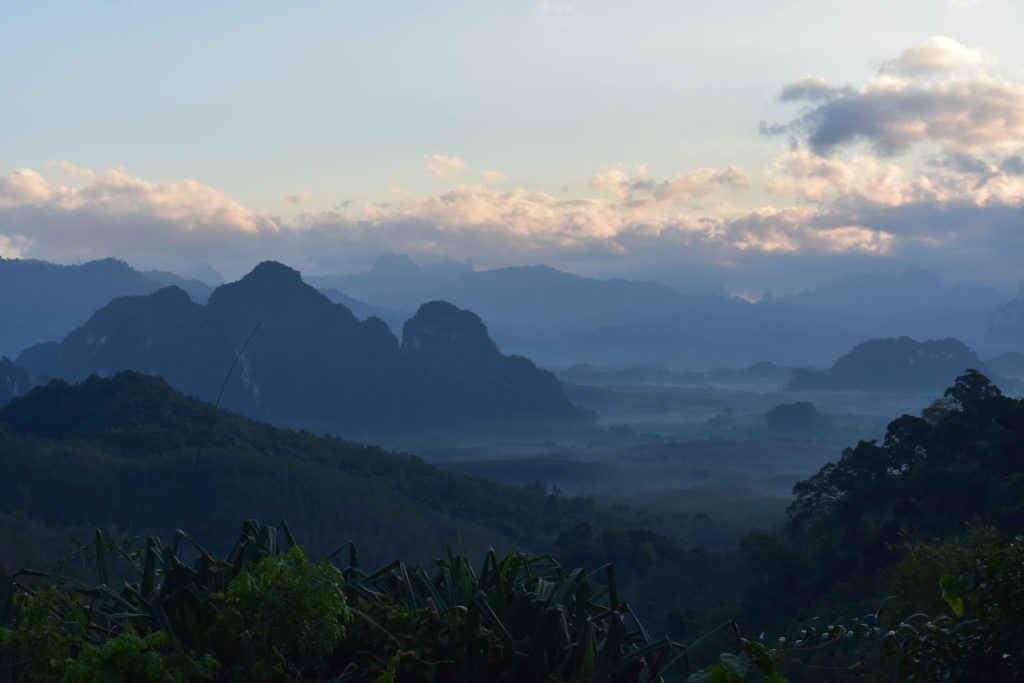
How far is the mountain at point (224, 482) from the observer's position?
213 ft

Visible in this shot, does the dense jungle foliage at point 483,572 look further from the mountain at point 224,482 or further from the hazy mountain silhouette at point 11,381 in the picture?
the hazy mountain silhouette at point 11,381

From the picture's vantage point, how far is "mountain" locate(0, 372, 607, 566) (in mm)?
64875

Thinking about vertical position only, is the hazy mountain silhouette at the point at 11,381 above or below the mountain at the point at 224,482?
above

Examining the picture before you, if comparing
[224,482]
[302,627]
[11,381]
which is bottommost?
[224,482]

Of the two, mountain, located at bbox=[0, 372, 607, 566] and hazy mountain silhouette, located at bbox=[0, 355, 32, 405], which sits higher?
hazy mountain silhouette, located at bbox=[0, 355, 32, 405]

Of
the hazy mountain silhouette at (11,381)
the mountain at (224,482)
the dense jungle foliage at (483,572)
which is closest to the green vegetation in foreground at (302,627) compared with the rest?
the dense jungle foliage at (483,572)

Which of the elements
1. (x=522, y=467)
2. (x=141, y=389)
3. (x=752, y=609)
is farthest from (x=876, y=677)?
(x=522, y=467)

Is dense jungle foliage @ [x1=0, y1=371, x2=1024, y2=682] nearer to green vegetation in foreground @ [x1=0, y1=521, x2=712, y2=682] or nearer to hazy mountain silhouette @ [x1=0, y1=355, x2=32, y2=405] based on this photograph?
green vegetation in foreground @ [x1=0, y1=521, x2=712, y2=682]

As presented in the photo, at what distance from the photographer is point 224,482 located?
7062 cm

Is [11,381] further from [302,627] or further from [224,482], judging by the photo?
[302,627]

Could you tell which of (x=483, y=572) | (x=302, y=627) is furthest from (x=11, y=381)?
(x=302, y=627)

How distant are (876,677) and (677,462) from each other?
125 m

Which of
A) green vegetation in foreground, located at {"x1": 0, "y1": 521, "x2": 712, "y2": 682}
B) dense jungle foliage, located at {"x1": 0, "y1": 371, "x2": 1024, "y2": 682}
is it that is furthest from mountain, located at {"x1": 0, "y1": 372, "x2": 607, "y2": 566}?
green vegetation in foreground, located at {"x1": 0, "y1": 521, "x2": 712, "y2": 682}

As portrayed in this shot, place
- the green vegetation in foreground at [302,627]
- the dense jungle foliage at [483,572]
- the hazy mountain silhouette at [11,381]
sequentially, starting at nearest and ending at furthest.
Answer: the green vegetation in foreground at [302,627]
the dense jungle foliage at [483,572]
the hazy mountain silhouette at [11,381]
